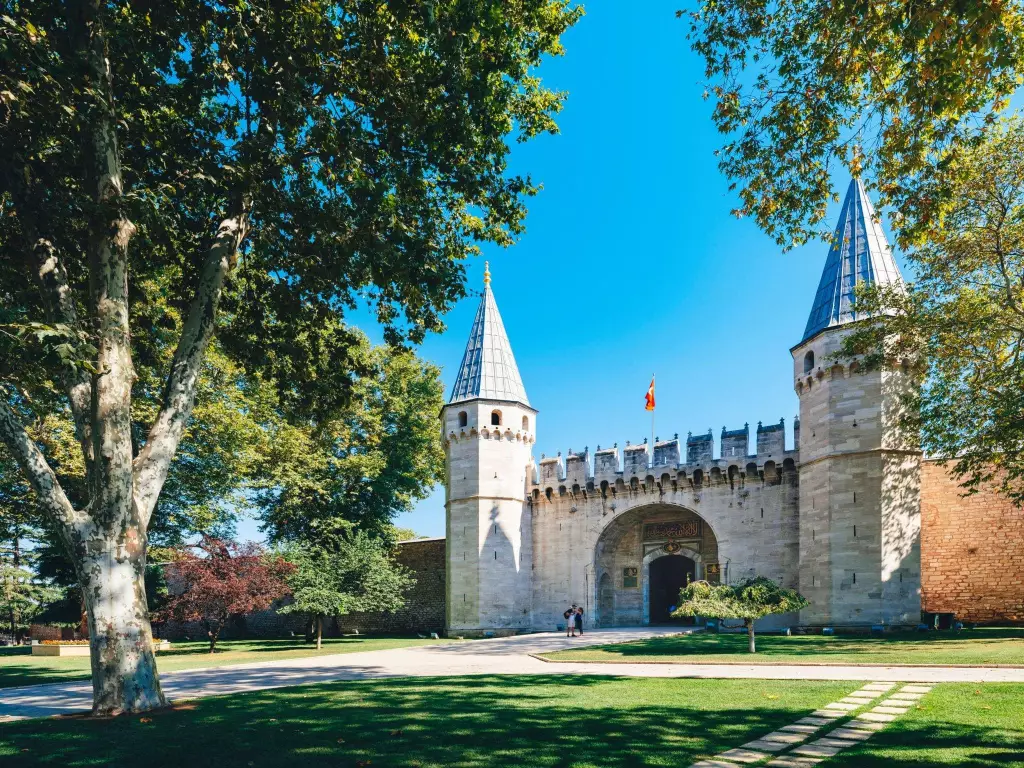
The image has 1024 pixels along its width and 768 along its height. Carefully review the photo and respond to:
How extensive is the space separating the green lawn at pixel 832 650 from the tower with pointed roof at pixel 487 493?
30.2 ft

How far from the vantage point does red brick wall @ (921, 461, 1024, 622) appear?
69.6 feet

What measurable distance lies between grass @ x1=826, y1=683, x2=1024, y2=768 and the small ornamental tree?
19482 mm

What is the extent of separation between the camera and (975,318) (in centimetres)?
1546

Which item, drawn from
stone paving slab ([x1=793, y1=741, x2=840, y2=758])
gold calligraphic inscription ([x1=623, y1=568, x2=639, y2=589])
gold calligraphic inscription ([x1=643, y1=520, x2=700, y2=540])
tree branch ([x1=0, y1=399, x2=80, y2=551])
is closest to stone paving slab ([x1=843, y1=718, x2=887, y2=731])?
stone paving slab ([x1=793, y1=741, x2=840, y2=758])

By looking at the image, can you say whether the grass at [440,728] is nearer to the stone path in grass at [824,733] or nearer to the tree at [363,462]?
the stone path in grass at [824,733]

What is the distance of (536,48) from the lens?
10.7m

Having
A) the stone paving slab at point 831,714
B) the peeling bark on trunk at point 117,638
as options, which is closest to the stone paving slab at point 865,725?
the stone paving slab at point 831,714

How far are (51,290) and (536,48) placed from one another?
741 centimetres

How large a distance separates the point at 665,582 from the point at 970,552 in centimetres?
1082

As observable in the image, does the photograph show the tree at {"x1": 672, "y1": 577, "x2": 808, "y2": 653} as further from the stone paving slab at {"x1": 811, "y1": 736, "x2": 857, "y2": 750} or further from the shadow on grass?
the stone paving slab at {"x1": 811, "y1": 736, "x2": 857, "y2": 750}

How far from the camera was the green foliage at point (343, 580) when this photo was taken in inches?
920

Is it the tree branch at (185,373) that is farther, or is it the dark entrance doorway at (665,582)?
the dark entrance doorway at (665,582)

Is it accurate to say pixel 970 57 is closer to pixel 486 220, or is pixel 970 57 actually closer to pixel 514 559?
pixel 486 220

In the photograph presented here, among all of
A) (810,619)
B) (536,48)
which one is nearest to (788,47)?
(536,48)
